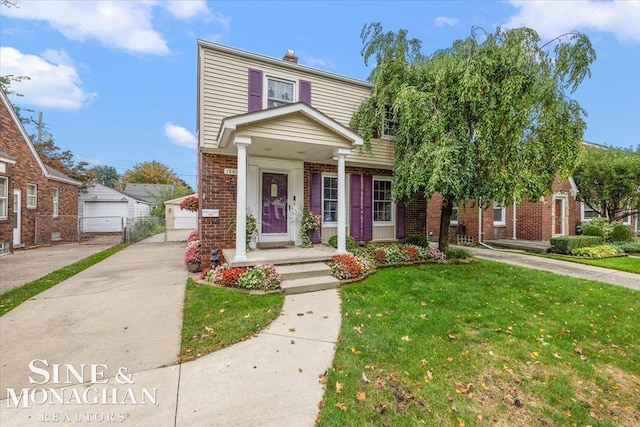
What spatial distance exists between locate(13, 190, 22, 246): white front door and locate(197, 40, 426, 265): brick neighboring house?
371 inches

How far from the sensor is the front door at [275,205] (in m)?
8.13

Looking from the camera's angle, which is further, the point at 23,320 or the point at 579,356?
the point at 23,320

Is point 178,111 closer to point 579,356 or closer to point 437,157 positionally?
point 437,157

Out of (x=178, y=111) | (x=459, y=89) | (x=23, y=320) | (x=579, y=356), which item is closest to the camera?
(x=579, y=356)

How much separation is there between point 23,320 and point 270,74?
730 centimetres

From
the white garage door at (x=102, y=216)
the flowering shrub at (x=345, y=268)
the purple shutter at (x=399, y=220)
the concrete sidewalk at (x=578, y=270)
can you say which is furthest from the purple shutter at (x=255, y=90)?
the white garage door at (x=102, y=216)

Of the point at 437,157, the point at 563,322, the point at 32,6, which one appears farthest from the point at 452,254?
the point at 32,6

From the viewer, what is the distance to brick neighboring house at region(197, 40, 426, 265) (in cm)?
638

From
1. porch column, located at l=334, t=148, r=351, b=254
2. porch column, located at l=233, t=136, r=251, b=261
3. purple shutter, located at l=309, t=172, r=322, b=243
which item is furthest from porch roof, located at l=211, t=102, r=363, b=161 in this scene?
purple shutter, located at l=309, t=172, r=322, b=243

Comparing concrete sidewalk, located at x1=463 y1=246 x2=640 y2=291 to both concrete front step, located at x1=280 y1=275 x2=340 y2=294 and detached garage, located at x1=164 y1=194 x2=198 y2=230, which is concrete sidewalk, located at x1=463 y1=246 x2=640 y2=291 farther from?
detached garage, located at x1=164 y1=194 x2=198 y2=230

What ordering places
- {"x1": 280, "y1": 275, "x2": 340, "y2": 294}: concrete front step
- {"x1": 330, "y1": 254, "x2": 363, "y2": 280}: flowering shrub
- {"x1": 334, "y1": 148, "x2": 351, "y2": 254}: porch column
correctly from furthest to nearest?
{"x1": 334, "y1": 148, "x2": 351, "y2": 254}: porch column → {"x1": 330, "y1": 254, "x2": 363, "y2": 280}: flowering shrub → {"x1": 280, "y1": 275, "x2": 340, "y2": 294}: concrete front step

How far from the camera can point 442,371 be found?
287 cm

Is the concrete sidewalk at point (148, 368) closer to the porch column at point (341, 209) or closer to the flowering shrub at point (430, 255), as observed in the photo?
the porch column at point (341, 209)

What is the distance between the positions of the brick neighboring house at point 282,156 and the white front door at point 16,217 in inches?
371
